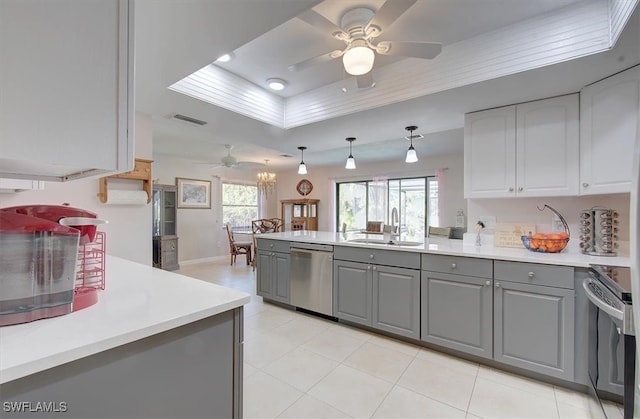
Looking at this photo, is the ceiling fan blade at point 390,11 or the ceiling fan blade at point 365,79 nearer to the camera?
the ceiling fan blade at point 390,11

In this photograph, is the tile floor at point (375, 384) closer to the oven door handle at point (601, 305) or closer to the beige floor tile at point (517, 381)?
the beige floor tile at point (517, 381)

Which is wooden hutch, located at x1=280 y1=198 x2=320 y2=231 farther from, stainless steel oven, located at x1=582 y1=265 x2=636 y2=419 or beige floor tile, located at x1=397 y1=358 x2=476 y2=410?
stainless steel oven, located at x1=582 y1=265 x2=636 y2=419

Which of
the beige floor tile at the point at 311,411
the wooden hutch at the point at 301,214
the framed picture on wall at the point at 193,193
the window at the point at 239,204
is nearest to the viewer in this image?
the beige floor tile at the point at 311,411

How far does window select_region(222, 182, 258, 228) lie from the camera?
6.95 m

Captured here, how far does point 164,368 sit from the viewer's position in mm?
849

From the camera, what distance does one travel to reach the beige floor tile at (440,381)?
182cm

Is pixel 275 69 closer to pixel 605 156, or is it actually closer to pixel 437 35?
pixel 437 35

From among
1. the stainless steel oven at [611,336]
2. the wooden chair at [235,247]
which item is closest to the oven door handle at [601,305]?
the stainless steel oven at [611,336]

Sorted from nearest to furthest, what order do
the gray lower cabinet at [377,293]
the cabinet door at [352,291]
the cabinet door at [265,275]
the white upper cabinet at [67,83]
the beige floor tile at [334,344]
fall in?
the white upper cabinet at [67,83] < the beige floor tile at [334,344] < the gray lower cabinet at [377,293] < the cabinet door at [352,291] < the cabinet door at [265,275]

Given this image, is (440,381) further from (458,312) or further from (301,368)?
(301,368)

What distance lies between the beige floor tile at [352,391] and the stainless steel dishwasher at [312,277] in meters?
0.94

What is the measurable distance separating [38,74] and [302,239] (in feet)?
8.95

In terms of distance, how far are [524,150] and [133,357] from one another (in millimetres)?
3065

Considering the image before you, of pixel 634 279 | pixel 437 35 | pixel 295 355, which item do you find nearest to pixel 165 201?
pixel 295 355
